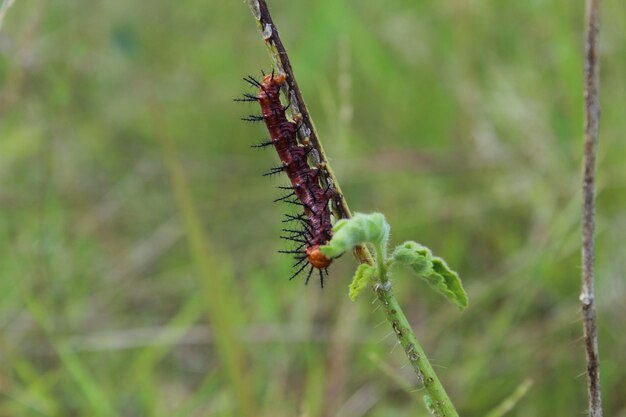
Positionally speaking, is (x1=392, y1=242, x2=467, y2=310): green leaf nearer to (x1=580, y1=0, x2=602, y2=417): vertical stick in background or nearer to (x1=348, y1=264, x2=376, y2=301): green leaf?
(x1=348, y1=264, x2=376, y2=301): green leaf

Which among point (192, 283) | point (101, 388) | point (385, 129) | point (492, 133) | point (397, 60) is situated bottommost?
point (101, 388)

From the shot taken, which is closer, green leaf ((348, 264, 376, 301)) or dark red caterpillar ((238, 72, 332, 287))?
green leaf ((348, 264, 376, 301))

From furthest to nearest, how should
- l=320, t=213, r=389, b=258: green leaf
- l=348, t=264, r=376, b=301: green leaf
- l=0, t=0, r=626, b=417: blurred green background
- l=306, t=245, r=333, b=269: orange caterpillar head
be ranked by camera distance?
1. l=0, t=0, r=626, b=417: blurred green background
2. l=306, t=245, r=333, b=269: orange caterpillar head
3. l=348, t=264, r=376, b=301: green leaf
4. l=320, t=213, r=389, b=258: green leaf

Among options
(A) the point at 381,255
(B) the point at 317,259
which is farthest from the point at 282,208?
(A) the point at 381,255

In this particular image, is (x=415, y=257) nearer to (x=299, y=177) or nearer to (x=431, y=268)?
(x=431, y=268)

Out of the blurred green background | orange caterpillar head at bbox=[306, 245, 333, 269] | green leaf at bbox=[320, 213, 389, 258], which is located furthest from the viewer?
the blurred green background

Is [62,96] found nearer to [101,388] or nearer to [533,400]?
[101,388]

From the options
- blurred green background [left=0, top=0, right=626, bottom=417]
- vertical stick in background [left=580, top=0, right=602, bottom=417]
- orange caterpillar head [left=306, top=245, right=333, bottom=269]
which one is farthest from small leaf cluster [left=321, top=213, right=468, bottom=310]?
blurred green background [left=0, top=0, right=626, bottom=417]

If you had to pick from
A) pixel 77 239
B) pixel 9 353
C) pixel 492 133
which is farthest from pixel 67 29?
pixel 492 133
